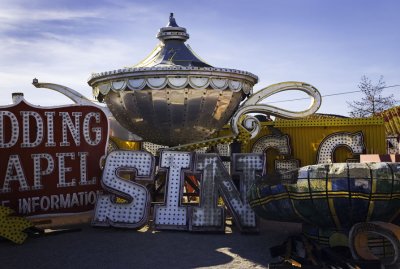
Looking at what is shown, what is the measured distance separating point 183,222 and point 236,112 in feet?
6.03

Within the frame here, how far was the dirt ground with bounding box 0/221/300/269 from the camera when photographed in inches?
187

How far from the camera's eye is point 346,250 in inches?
185

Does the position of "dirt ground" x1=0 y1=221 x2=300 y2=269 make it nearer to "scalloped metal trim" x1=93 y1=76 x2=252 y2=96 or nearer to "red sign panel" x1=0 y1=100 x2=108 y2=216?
"red sign panel" x1=0 y1=100 x2=108 y2=216

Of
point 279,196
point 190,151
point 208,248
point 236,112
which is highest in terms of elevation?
point 236,112

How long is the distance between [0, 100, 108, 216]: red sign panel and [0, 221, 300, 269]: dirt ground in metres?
0.66

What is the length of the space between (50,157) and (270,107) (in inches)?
125

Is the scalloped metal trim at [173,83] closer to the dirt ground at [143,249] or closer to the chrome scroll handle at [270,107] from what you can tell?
the chrome scroll handle at [270,107]

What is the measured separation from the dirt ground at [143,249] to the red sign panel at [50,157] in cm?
66

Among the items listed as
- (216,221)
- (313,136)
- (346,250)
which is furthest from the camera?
(313,136)

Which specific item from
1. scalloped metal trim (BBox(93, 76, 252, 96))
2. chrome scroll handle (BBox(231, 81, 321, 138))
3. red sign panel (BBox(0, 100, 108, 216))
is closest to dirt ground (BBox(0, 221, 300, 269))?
red sign panel (BBox(0, 100, 108, 216))

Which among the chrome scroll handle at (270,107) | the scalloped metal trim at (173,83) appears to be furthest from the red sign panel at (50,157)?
the chrome scroll handle at (270,107)

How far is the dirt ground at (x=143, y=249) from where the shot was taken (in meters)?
4.74

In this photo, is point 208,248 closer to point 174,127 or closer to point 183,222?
point 183,222

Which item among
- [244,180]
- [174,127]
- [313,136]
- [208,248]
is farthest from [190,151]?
[313,136]
